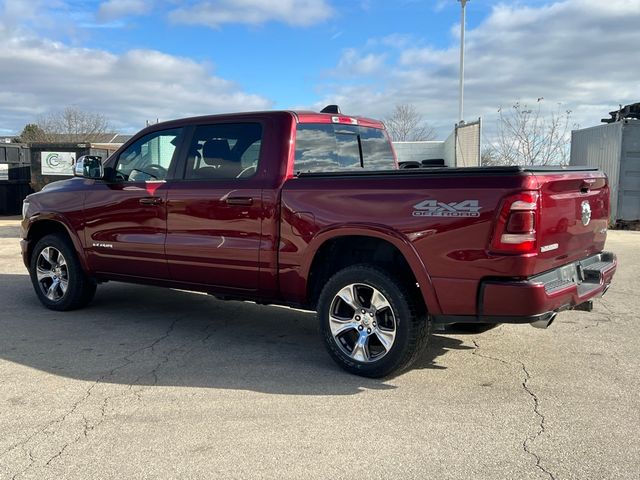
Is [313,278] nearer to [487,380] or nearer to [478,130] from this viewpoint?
[487,380]

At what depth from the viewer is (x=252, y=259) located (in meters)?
4.86

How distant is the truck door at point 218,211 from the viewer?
4.86 metres

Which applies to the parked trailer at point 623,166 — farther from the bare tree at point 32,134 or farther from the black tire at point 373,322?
the bare tree at point 32,134

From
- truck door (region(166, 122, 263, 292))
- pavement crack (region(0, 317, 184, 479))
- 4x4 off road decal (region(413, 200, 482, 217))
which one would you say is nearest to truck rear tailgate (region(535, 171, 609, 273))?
4x4 off road decal (region(413, 200, 482, 217))

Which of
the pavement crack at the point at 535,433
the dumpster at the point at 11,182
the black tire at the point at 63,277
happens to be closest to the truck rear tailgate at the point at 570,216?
the pavement crack at the point at 535,433

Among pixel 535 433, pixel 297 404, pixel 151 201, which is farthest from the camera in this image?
pixel 151 201

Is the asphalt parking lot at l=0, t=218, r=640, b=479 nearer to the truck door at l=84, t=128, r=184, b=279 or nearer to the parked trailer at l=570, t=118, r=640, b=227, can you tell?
the truck door at l=84, t=128, r=184, b=279

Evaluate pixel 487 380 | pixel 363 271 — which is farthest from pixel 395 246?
pixel 487 380

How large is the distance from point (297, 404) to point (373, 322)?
0.84m

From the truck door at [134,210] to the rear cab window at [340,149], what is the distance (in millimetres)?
1311

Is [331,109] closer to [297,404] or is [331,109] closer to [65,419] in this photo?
[297,404]

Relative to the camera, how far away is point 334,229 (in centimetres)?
435

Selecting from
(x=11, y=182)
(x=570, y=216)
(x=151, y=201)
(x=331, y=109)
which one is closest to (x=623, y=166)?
(x=331, y=109)

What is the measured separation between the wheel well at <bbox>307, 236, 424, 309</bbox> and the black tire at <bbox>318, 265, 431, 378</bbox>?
0.38 feet
